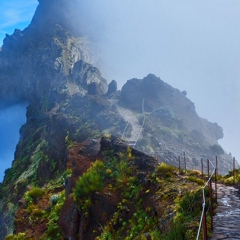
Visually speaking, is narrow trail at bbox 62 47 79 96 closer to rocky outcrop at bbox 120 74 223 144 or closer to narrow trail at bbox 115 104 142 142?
rocky outcrop at bbox 120 74 223 144

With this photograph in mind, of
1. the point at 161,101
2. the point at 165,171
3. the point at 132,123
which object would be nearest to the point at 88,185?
the point at 165,171

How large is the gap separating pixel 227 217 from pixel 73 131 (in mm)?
46182

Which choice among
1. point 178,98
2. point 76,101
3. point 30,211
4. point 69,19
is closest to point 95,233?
point 30,211

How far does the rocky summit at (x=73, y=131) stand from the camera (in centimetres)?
1606

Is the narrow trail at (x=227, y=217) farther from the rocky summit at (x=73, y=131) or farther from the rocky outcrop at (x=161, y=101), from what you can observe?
the rocky outcrop at (x=161, y=101)

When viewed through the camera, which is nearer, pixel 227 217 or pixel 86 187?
pixel 227 217

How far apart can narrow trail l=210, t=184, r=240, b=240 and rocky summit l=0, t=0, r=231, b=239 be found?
1754mm

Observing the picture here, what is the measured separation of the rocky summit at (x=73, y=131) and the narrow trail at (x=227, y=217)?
5.76 ft

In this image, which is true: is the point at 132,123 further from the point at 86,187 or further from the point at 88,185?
the point at 86,187

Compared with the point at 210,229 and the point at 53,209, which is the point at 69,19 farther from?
the point at 210,229

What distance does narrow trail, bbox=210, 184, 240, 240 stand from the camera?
881 cm

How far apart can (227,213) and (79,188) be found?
6974 millimetres

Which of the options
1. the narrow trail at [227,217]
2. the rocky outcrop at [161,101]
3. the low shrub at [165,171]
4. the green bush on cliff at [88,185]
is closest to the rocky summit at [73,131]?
the green bush on cliff at [88,185]

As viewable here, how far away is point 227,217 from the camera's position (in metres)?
10.2
